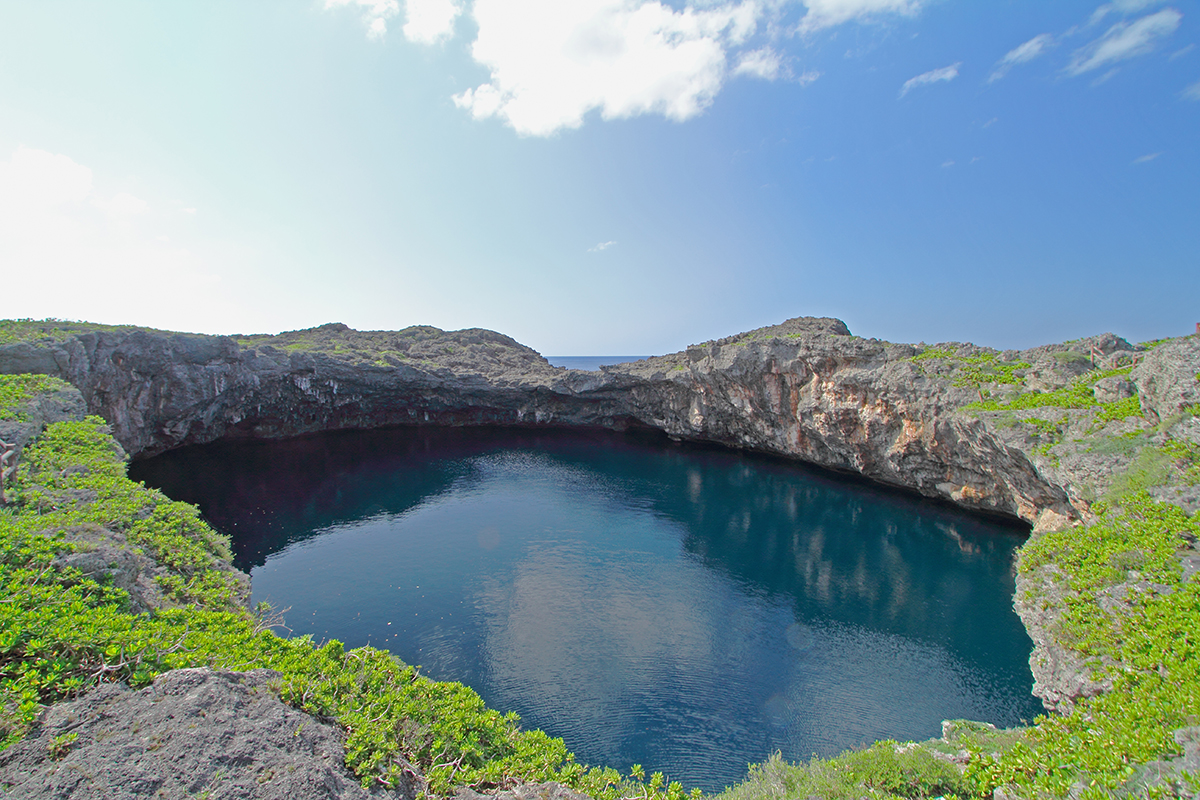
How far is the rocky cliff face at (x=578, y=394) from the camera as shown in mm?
31391

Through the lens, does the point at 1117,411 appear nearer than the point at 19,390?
No

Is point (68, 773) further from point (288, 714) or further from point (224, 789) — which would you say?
point (288, 714)

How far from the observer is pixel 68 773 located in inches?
194

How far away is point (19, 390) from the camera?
1856cm

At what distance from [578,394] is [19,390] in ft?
144

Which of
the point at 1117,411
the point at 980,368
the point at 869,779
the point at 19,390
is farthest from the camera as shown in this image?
the point at 980,368

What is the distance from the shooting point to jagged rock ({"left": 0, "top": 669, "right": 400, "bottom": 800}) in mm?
4957

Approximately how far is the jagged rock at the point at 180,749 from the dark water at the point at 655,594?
11.1 m

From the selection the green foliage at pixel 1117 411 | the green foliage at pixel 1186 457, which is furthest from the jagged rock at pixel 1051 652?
the green foliage at pixel 1117 411

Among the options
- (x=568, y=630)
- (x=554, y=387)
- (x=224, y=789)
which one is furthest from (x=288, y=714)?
(x=554, y=387)

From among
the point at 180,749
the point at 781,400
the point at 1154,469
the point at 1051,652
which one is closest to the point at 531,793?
the point at 180,749

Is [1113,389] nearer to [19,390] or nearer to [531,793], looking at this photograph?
[531,793]

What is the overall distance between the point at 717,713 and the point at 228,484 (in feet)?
124

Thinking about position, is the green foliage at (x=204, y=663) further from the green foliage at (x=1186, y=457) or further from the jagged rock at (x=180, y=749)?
the green foliage at (x=1186, y=457)
